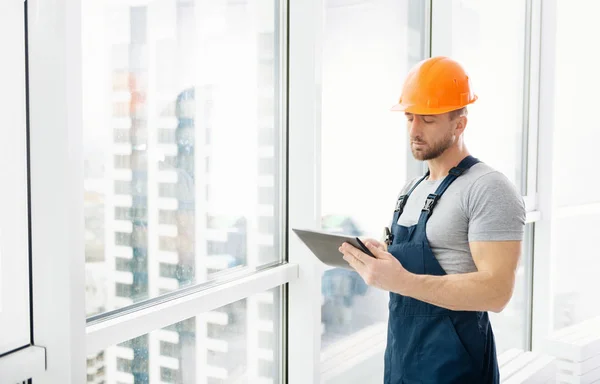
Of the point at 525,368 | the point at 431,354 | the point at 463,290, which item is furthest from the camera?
the point at 525,368

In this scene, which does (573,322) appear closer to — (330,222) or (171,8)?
(330,222)

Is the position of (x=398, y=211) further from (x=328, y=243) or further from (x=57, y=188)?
(x=57, y=188)

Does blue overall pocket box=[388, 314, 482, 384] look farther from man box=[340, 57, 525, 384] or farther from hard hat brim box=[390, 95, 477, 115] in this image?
hard hat brim box=[390, 95, 477, 115]

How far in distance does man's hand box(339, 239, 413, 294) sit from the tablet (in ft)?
0.06

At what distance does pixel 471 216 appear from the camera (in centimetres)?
155

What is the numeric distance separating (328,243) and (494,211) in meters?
0.48

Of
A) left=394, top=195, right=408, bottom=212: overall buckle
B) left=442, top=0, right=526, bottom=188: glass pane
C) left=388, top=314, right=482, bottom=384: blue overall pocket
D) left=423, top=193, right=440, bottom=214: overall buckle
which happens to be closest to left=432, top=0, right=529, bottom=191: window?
left=442, top=0, right=526, bottom=188: glass pane

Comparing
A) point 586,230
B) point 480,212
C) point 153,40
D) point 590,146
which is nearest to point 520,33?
point 590,146

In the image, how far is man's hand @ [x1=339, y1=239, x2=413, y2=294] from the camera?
1.53 meters

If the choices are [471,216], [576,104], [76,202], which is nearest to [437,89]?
[471,216]

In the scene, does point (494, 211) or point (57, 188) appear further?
point (494, 211)

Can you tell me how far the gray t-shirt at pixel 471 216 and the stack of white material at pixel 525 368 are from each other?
1906 millimetres

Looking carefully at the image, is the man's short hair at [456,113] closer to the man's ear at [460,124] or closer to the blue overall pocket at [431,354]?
the man's ear at [460,124]

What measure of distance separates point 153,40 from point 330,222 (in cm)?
112
